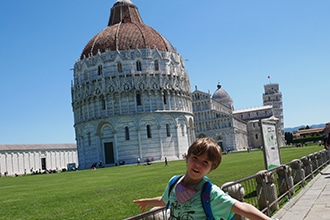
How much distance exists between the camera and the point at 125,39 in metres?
69.0

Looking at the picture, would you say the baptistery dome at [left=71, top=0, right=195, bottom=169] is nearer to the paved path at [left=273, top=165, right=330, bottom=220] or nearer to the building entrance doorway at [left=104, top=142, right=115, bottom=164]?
the building entrance doorway at [left=104, top=142, right=115, bottom=164]

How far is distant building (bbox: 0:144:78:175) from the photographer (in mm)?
94375

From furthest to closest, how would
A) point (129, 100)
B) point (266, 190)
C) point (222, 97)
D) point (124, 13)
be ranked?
1. point (222, 97)
2. point (124, 13)
3. point (129, 100)
4. point (266, 190)

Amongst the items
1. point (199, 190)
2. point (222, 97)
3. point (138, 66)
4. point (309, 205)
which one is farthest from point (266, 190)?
point (222, 97)

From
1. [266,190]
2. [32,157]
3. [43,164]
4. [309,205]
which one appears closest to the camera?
[266,190]

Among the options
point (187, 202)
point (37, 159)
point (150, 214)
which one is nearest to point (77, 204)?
point (150, 214)

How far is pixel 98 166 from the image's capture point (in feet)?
214

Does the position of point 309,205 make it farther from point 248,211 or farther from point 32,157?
point 32,157

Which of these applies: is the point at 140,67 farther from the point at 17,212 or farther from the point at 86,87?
the point at 17,212

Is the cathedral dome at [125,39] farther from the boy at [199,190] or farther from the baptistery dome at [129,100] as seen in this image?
the boy at [199,190]

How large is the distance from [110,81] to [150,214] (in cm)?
6177

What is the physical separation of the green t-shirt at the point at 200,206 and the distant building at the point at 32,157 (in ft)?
294

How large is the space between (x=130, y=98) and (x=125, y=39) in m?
10.7

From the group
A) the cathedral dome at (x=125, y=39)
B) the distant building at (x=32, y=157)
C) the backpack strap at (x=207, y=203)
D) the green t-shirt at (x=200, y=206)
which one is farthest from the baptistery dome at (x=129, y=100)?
the backpack strap at (x=207, y=203)
